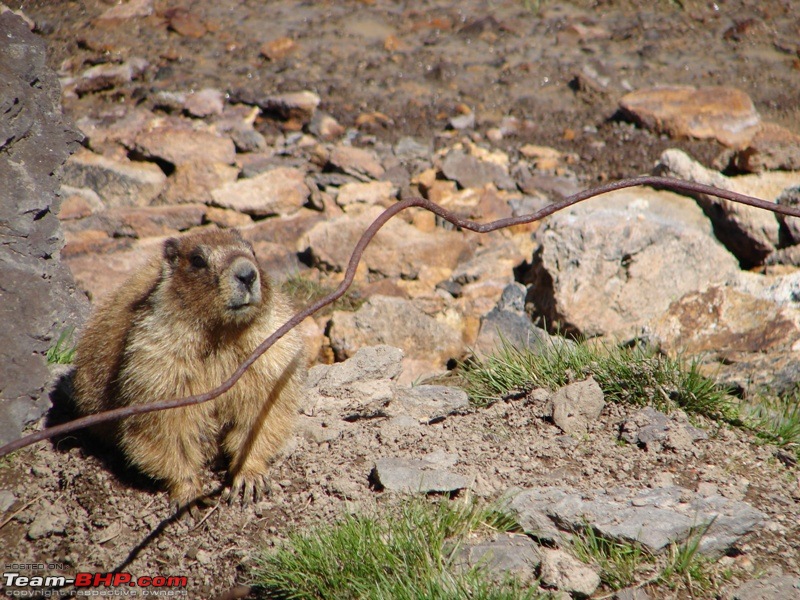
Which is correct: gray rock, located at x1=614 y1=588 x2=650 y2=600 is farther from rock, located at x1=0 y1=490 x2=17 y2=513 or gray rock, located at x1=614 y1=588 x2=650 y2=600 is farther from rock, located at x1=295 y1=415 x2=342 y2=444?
rock, located at x1=0 y1=490 x2=17 y2=513

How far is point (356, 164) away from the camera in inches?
333

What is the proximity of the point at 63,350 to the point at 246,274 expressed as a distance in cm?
197

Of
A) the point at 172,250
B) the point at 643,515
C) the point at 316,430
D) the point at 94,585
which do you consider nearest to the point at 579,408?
the point at 643,515

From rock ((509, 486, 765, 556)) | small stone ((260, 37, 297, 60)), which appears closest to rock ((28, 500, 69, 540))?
rock ((509, 486, 765, 556))

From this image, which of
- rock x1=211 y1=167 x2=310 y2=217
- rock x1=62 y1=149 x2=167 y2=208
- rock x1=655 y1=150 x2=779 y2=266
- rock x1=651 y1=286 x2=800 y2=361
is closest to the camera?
rock x1=651 y1=286 x2=800 y2=361

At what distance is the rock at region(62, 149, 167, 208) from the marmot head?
4.40 meters

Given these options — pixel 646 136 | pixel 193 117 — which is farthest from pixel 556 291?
pixel 193 117

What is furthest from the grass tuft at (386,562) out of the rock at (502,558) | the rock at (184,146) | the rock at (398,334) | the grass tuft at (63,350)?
the rock at (184,146)

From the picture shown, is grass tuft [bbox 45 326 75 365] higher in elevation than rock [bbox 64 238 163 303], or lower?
higher

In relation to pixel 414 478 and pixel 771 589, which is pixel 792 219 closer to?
pixel 771 589

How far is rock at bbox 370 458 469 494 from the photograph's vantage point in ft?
11.5

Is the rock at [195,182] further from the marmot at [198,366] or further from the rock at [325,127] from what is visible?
the marmot at [198,366]

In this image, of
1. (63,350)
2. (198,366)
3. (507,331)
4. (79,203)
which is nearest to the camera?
(198,366)

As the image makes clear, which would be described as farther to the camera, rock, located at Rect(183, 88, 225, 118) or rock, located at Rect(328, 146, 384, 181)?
rock, located at Rect(183, 88, 225, 118)
